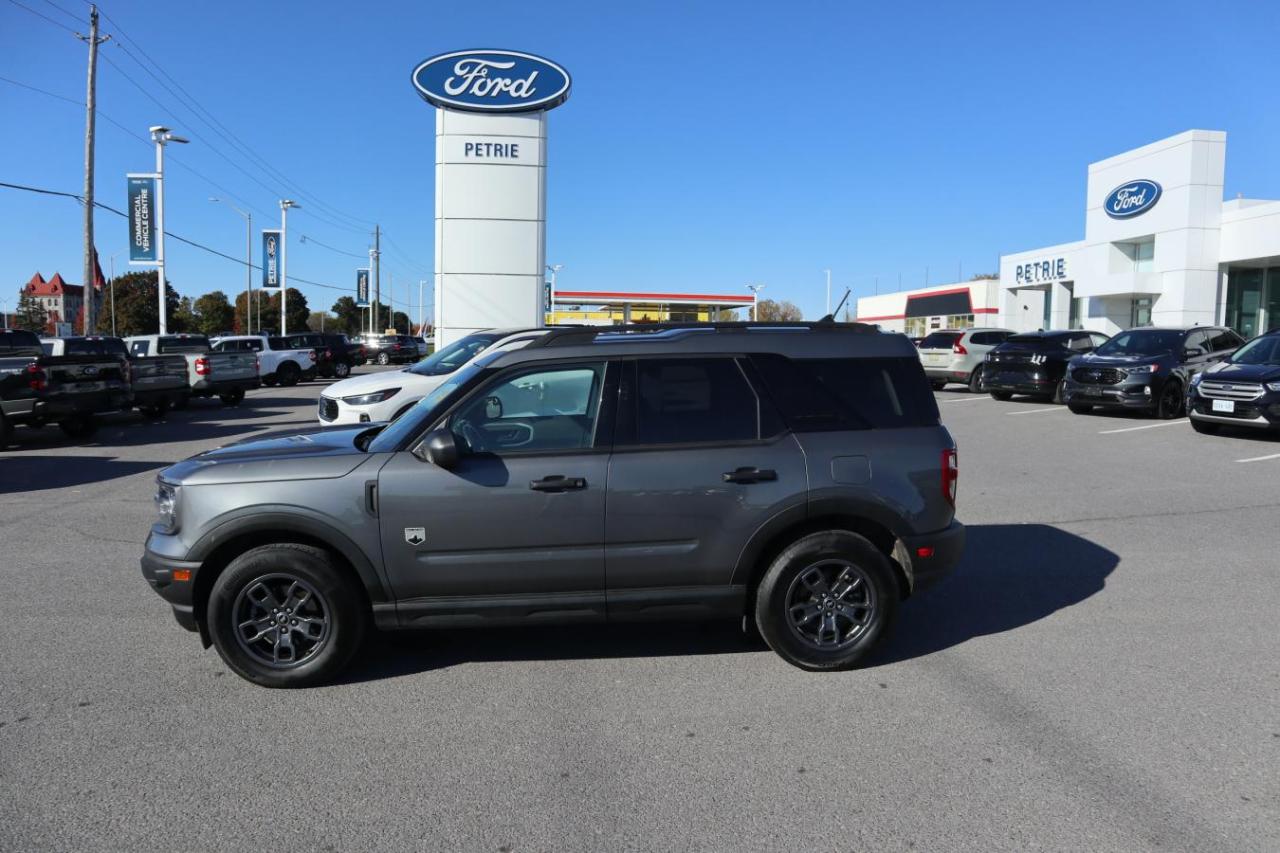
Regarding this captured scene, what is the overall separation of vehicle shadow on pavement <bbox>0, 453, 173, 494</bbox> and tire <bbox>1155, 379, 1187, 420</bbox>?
16.3 m

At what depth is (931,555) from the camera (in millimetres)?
4973

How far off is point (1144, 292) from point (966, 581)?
99.3 feet

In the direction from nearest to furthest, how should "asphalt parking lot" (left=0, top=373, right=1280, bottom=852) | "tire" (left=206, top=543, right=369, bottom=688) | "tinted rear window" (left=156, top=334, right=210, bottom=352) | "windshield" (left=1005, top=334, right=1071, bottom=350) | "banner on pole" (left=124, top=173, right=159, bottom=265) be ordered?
1. "asphalt parking lot" (left=0, top=373, right=1280, bottom=852)
2. "tire" (left=206, top=543, right=369, bottom=688)
3. "windshield" (left=1005, top=334, right=1071, bottom=350)
4. "tinted rear window" (left=156, top=334, right=210, bottom=352)
5. "banner on pole" (left=124, top=173, right=159, bottom=265)

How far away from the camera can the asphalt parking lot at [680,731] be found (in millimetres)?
3359

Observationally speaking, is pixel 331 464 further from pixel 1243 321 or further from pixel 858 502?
pixel 1243 321

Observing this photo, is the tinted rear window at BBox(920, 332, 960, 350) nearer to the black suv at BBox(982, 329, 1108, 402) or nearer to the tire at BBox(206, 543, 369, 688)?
the black suv at BBox(982, 329, 1108, 402)

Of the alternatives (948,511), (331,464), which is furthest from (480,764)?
(948,511)

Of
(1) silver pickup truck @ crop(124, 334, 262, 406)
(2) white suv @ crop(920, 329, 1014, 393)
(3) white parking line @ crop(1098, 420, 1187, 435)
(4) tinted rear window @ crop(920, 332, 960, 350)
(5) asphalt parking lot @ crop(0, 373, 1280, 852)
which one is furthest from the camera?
(4) tinted rear window @ crop(920, 332, 960, 350)

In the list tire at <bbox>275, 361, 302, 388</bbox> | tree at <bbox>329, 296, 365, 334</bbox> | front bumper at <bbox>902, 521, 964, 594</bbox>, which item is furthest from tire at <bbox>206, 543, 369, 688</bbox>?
tree at <bbox>329, 296, 365, 334</bbox>

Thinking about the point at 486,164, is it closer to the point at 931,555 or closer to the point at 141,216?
the point at 931,555

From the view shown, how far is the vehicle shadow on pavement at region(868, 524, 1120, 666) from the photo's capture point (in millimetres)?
5486

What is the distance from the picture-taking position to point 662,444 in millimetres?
4777

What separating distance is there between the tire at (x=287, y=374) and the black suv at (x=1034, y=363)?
22.6 m

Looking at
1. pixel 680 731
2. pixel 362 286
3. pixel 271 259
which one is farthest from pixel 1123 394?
pixel 362 286
